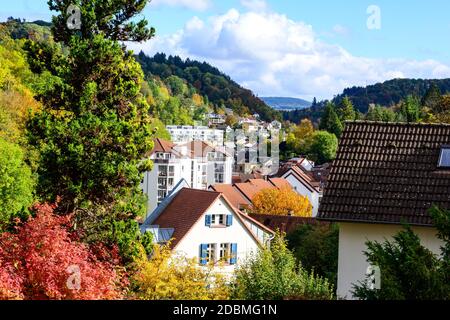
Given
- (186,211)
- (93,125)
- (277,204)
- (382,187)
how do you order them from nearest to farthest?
(382,187), (93,125), (186,211), (277,204)

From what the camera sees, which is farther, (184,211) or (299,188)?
(299,188)

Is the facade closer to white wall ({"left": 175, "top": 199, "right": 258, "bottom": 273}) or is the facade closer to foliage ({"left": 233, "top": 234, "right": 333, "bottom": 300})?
white wall ({"left": 175, "top": 199, "right": 258, "bottom": 273})

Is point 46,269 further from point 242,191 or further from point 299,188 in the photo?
point 299,188

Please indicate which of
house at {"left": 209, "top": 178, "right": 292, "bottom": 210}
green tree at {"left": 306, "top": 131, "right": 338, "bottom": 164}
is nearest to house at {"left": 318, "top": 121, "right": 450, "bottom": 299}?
house at {"left": 209, "top": 178, "right": 292, "bottom": 210}

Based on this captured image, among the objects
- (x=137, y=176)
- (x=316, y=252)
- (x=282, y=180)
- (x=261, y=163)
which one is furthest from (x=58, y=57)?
(x=261, y=163)

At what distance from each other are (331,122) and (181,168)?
50977 millimetres

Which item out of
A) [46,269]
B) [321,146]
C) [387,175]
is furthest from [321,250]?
[321,146]

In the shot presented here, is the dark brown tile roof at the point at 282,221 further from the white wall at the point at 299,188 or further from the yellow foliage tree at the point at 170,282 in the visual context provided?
the white wall at the point at 299,188

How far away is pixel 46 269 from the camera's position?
13547 mm

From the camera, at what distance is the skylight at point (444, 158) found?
17578 millimetres

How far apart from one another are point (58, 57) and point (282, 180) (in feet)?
214

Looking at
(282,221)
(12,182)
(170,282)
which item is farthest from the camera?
(282,221)
